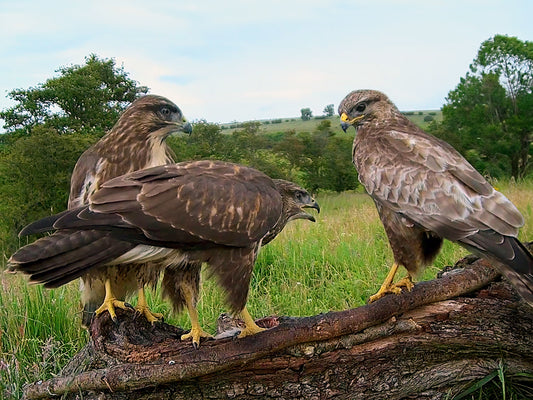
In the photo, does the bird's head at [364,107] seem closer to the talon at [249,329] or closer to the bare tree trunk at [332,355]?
the bare tree trunk at [332,355]

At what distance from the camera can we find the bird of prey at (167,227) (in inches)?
99.1

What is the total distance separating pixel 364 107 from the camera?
4.13 m

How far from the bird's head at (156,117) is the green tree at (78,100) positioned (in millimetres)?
17503

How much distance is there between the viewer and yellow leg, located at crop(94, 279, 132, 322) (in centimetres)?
320

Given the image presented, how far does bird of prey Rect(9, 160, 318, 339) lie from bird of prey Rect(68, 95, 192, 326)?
586 millimetres

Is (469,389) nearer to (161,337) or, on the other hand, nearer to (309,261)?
(161,337)

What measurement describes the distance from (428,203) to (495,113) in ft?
82.6

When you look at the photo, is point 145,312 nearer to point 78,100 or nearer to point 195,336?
point 195,336

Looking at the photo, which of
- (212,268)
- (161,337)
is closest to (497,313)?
A: (212,268)

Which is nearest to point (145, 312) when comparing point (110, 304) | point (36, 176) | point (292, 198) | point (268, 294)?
point (110, 304)

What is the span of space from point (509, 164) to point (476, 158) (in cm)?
161

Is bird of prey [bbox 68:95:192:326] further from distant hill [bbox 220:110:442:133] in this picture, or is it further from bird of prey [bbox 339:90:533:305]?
distant hill [bbox 220:110:442:133]

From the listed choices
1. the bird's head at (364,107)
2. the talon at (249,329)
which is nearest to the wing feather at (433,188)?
the bird's head at (364,107)

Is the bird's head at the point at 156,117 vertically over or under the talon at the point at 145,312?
over
